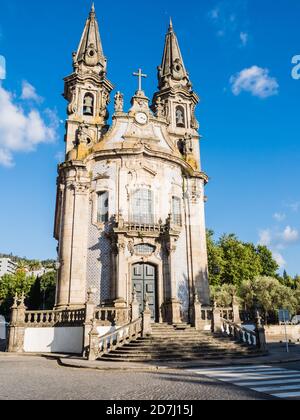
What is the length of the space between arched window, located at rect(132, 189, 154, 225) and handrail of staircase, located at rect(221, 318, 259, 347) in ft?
27.7

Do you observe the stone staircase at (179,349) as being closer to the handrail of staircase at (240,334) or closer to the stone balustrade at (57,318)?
the handrail of staircase at (240,334)

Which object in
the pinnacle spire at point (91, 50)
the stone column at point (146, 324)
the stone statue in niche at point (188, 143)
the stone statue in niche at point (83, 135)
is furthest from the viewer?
the pinnacle spire at point (91, 50)

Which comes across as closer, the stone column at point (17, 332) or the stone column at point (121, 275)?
the stone column at point (17, 332)


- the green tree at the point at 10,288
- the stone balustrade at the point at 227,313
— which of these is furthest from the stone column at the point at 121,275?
the green tree at the point at 10,288

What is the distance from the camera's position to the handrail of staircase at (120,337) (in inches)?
641

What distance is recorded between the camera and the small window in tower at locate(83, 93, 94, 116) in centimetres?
2931

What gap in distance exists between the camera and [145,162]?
85.3ft

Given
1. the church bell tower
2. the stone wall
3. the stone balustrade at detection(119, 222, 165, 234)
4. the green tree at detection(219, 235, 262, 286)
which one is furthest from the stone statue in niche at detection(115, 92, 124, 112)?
the green tree at detection(219, 235, 262, 286)

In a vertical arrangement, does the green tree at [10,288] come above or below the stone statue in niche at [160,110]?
below

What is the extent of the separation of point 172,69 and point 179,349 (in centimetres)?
2539

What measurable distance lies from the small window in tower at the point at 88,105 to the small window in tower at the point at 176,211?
9.93 meters

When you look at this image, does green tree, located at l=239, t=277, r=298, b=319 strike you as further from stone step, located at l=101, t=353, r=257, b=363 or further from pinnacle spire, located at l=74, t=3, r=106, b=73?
pinnacle spire, located at l=74, t=3, r=106, b=73

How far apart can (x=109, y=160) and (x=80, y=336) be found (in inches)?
480
